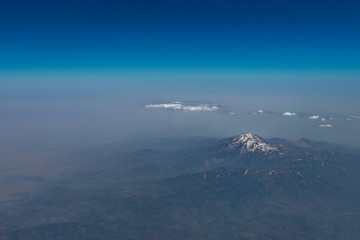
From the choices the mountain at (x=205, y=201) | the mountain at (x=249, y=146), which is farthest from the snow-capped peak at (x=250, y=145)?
the mountain at (x=205, y=201)

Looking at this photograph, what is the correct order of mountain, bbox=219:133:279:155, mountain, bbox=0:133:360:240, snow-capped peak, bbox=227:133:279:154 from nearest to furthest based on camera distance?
mountain, bbox=0:133:360:240
mountain, bbox=219:133:279:155
snow-capped peak, bbox=227:133:279:154

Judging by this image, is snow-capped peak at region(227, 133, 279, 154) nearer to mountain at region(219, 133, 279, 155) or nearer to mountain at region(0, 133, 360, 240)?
mountain at region(219, 133, 279, 155)

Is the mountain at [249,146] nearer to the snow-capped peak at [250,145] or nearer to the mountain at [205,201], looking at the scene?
the snow-capped peak at [250,145]

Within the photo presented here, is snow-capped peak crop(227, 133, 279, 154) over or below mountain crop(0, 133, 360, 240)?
over

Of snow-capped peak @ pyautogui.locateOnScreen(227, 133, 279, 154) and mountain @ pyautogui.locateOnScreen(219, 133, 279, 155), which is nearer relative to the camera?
mountain @ pyautogui.locateOnScreen(219, 133, 279, 155)

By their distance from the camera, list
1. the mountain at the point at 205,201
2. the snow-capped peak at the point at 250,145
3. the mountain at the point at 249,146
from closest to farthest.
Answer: the mountain at the point at 205,201 → the mountain at the point at 249,146 → the snow-capped peak at the point at 250,145

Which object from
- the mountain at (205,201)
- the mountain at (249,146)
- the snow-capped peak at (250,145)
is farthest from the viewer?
the snow-capped peak at (250,145)

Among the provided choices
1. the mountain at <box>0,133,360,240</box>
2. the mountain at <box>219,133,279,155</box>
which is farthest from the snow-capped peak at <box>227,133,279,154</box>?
the mountain at <box>0,133,360,240</box>

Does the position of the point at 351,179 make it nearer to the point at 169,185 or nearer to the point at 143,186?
the point at 169,185
